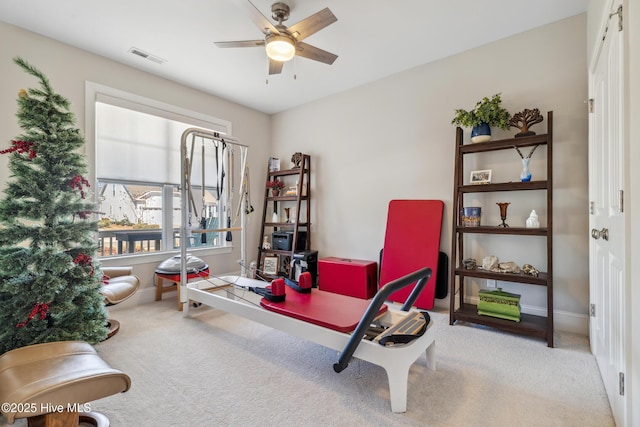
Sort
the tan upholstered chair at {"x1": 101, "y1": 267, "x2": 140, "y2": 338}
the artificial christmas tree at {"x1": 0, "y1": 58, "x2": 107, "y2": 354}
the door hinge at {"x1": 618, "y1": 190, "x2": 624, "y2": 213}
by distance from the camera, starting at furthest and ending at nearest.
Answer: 1. the tan upholstered chair at {"x1": 101, "y1": 267, "x2": 140, "y2": 338}
2. the artificial christmas tree at {"x1": 0, "y1": 58, "x2": 107, "y2": 354}
3. the door hinge at {"x1": 618, "y1": 190, "x2": 624, "y2": 213}

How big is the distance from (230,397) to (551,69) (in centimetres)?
380

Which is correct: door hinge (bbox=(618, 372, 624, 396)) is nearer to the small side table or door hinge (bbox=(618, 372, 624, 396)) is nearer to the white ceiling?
the white ceiling

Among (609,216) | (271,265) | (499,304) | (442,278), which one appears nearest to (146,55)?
(271,265)

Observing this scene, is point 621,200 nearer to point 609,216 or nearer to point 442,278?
point 609,216

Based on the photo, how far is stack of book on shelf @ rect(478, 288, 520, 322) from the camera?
266 cm

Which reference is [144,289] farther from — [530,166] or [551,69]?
[551,69]

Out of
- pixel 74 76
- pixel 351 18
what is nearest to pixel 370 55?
pixel 351 18

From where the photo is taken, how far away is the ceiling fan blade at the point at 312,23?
2.11 meters

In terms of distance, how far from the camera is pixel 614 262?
5.29 feet

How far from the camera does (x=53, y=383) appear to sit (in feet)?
3.99

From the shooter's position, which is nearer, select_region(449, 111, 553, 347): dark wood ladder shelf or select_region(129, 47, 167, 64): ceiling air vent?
select_region(449, 111, 553, 347): dark wood ladder shelf

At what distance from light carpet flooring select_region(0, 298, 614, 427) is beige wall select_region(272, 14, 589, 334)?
3.10 ft

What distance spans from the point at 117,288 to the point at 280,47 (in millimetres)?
2572

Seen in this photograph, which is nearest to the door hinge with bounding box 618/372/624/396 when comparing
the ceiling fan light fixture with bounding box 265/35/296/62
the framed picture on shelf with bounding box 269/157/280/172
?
the ceiling fan light fixture with bounding box 265/35/296/62
